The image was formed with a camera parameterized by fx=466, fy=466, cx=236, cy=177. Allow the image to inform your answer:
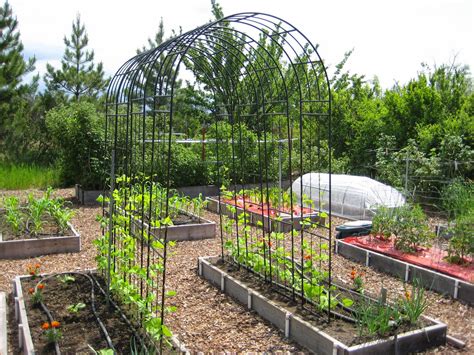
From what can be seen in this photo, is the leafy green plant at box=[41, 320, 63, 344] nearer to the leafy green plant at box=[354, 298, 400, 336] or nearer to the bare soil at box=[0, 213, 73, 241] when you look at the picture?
the leafy green plant at box=[354, 298, 400, 336]

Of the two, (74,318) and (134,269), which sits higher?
(134,269)

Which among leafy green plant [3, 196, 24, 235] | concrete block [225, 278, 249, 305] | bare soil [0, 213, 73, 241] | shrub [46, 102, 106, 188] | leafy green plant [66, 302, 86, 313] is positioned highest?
shrub [46, 102, 106, 188]

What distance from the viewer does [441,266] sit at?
553 centimetres

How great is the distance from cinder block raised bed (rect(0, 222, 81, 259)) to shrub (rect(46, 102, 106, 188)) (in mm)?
3559

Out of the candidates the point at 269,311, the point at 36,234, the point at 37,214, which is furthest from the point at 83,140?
the point at 269,311

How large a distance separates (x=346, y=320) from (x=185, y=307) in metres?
1.60

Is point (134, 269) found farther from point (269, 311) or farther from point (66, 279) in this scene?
point (269, 311)

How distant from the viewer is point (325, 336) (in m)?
3.67

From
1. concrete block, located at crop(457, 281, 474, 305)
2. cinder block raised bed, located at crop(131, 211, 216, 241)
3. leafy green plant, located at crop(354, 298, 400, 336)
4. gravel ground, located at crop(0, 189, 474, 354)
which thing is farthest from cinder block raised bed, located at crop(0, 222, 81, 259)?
concrete block, located at crop(457, 281, 474, 305)

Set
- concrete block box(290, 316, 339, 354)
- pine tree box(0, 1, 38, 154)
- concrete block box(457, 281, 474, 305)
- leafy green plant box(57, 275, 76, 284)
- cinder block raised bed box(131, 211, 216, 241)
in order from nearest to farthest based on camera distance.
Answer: concrete block box(290, 316, 339, 354) → leafy green plant box(57, 275, 76, 284) → concrete block box(457, 281, 474, 305) → cinder block raised bed box(131, 211, 216, 241) → pine tree box(0, 1, 38, 154)

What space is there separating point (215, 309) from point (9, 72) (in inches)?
517

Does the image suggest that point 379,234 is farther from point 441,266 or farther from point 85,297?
point 85,297

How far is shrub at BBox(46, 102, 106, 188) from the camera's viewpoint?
9.95 m

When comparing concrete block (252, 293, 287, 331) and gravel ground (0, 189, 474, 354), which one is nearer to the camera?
gravel ground (0, 189, 474, 354)
